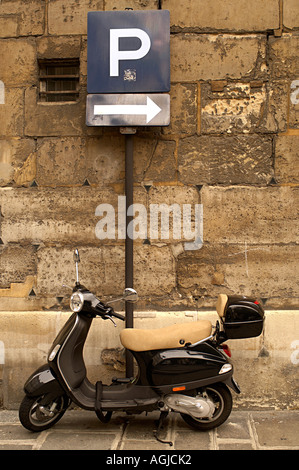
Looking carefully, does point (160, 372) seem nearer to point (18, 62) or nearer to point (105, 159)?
point (105, 159)

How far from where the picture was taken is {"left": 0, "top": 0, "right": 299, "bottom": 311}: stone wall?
4.79 metres

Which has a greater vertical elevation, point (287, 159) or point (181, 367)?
point (287, 159)

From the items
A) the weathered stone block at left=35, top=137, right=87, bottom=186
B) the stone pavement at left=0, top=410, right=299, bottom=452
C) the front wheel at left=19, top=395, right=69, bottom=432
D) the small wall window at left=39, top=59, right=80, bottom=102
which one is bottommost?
the stone pavement at left=0, top=410, right=299, bottom=452

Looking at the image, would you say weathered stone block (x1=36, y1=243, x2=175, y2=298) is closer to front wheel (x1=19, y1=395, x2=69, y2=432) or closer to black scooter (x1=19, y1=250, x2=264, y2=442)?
black scooter (x1=19, y1=250, x2=264, y2=442)

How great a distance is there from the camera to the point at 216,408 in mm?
4121

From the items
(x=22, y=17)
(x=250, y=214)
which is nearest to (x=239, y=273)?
(x=250, y=214)

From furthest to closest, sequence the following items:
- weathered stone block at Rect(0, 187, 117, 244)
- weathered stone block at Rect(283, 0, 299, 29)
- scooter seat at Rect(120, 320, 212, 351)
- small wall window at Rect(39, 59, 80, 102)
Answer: small wall window at Rect(39, 59, 80, 102), weathered stone block at Rect(0, 187, 117, 244), weathered stone block at Rect(283, 0, 299, 29), scooter seat at Rect(120, 320, 212, 351)

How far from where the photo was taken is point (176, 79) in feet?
15.8

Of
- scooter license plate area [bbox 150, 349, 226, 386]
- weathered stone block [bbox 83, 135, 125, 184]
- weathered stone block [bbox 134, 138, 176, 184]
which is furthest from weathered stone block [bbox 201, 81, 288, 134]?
scooter license plate area [bbox 150, 349, 226, 386]

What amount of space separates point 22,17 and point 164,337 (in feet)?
10.4

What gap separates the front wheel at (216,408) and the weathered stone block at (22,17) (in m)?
3.47

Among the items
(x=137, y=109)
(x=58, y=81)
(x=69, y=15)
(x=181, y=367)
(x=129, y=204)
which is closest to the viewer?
(x=181, y=367)

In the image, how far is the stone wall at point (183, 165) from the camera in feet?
15.7

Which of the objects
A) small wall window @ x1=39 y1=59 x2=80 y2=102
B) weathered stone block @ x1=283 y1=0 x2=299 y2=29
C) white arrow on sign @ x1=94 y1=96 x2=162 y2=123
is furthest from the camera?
small wall window @ x1=39 y1=59 x2=80 y2=102
